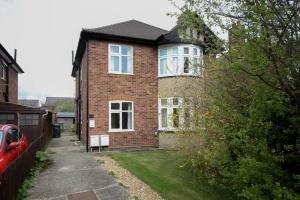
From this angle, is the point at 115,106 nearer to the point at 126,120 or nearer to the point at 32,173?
the point at 126,120

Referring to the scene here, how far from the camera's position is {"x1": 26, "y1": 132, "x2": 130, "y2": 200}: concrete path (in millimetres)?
6500

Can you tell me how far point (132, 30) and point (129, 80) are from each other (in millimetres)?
3387

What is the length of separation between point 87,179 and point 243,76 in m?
5.48

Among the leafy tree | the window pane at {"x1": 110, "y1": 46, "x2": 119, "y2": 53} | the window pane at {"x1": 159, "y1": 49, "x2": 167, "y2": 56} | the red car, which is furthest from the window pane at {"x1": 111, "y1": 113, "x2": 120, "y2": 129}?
the leafy tree

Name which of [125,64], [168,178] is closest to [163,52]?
[125,64]

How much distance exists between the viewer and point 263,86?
416cm

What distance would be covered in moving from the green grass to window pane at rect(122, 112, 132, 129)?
273cm

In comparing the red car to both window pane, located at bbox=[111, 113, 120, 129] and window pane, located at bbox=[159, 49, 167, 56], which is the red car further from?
window pane, located at bbox=[159, 49, 167, 56]

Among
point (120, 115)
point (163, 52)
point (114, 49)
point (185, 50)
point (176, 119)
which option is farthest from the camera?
point (163, 52)

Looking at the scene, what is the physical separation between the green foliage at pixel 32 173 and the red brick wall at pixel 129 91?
313 cm

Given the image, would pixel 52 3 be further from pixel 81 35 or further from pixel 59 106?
pixel 59 106

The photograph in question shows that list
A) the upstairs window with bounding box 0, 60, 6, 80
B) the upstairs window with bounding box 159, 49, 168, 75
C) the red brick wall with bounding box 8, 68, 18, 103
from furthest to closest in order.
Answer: the red brick wall with bounding box 8, 68, 18, 103 → the upstairs window with bounding box 0, 60, 6, 80 → the upstairs window with bounding box 159, 49, 168, 75

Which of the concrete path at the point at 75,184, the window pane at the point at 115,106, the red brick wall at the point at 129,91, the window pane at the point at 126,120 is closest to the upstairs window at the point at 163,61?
the red brick wall at the point at 129,91

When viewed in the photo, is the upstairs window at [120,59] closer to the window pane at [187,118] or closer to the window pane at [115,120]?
the window pane at [115,120]
